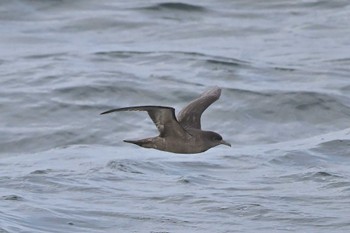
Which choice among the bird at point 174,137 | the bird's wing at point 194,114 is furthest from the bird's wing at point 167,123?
the bird's wing at point 194,114

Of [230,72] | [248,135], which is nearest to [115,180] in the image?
[248,135]

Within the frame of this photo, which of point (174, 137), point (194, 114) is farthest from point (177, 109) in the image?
point (174, 137)

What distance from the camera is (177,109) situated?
19.3m

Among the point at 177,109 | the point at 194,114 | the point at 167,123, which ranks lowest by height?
the point at 177,109

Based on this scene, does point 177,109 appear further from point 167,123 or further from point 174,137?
point 167,123

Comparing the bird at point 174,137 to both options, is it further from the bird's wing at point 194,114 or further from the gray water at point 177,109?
the gray water at point 177,109

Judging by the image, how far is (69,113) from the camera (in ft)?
63.3

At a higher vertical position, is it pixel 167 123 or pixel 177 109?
pixel 167 123

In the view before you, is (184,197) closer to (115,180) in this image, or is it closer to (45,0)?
(115,180)

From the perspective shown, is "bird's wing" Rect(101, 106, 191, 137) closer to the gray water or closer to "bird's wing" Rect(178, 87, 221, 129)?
"bird's wing" Rect(178, 87, 221, 129)

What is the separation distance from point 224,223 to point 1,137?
18.4 ft

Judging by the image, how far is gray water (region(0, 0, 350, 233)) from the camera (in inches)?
533

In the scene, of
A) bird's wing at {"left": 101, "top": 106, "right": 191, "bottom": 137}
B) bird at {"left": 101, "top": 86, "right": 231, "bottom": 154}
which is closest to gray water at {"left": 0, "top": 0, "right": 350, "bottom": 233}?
bird at {"left": 101, "top": 86, "right": 231, "bottom": 154}

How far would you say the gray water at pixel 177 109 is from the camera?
13539 mm
